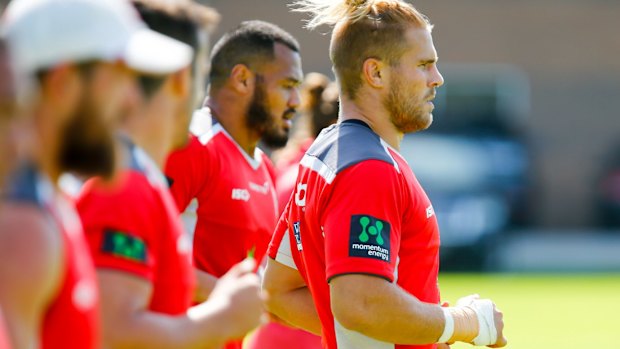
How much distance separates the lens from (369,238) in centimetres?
408

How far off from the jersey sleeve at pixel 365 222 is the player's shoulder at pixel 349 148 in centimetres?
3

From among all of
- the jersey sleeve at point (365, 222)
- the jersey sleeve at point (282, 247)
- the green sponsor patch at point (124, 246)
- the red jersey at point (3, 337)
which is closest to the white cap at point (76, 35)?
the green sponsor patch at point (124, 246)

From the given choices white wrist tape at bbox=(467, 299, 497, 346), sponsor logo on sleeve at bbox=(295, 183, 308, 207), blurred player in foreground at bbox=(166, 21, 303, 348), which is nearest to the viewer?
white wrist tape at bbox=(467, 299, 497, 346)

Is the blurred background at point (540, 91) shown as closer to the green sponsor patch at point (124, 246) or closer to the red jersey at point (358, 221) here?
the red jersey at point (358, 221)

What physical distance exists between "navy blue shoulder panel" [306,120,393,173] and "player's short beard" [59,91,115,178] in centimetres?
173

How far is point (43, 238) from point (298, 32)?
1016 inches

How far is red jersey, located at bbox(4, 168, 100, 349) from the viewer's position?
2.53 metres

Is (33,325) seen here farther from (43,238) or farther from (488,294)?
(488,294)

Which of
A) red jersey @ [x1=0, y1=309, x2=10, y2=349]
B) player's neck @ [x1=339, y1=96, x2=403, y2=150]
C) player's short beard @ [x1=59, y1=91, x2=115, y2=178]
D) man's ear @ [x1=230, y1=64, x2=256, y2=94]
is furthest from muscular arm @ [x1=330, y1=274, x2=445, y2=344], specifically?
man's ear @ [x1=230, y1=64, x2=256, y2=94]

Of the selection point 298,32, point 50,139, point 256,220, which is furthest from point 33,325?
point 298,32

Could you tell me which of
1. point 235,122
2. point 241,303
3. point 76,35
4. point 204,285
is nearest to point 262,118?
point 235,122

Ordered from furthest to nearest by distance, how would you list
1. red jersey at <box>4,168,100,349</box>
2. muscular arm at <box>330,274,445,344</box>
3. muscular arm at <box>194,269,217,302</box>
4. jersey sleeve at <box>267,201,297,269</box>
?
muscular arm at <box>194,269,217,302</box> < jersey sleeve at <box>267,201,297,269</box> < muscular arm at <box>330,274,445,344</box> < red jersey at <box>4,168,100,349</box>

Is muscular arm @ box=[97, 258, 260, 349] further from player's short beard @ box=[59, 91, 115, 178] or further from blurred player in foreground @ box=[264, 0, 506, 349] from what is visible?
blurred player in foreground @ box=[264, 0, 506, 349]

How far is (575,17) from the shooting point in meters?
30.2
